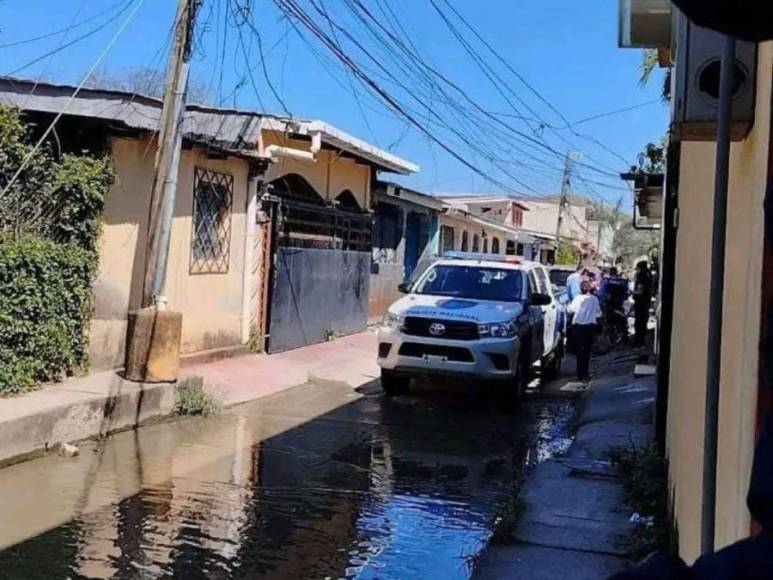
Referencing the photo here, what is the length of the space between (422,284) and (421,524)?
22.7ft

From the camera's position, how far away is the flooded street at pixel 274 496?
5.52 metres

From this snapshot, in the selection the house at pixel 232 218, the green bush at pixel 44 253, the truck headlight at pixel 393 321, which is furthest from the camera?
the truck headlight at pixel 393 321

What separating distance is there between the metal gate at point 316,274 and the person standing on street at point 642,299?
581cm

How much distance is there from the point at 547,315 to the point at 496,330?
3.10 meters

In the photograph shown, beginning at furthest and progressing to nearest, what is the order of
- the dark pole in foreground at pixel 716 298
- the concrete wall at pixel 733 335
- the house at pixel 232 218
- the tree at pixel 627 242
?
the tree at pixel 627 242 → the house at pixel 232 218 → the concrete wall at pixel 733 335 → the dark pole in foreground at pixel 716 298

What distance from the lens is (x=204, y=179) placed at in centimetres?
1353

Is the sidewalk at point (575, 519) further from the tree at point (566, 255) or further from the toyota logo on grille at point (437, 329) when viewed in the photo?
the tree at point (566, 255)

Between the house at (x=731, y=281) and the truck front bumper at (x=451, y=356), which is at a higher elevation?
the house at (x=731, y=281)

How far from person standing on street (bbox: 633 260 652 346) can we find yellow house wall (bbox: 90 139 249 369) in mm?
9323

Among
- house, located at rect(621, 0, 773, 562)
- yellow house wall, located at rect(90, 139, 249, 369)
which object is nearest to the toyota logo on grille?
yellow house wall, located at rect(90, 139, 249, 369)

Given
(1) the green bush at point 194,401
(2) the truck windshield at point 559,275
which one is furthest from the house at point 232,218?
(2) the truck windshield at point 559,275

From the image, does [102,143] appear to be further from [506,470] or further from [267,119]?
[506,470]

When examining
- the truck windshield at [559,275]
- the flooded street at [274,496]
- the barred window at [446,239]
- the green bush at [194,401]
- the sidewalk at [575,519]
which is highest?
the barred window at [446,239]

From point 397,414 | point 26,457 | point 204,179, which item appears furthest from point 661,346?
point 204,179
